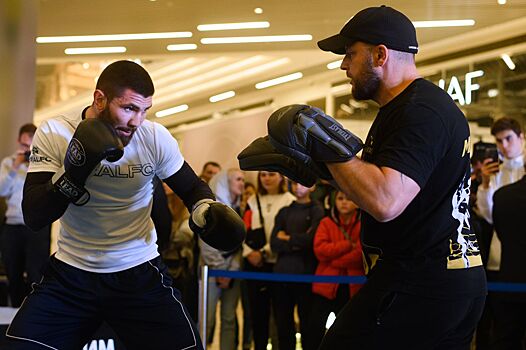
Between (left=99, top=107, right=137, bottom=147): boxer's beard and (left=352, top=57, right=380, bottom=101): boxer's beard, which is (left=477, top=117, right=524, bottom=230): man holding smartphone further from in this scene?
(left=99, top=107, right=137, bottom=147): boxer's beard

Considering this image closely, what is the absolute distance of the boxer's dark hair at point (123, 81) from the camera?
325 cm

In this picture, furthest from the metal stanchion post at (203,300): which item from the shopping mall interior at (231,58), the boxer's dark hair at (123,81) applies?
the shopping mall interior at (231,58)

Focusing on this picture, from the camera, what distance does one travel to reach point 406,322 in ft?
8.57

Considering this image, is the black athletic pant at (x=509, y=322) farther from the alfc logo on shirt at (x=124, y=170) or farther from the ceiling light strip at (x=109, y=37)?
the ceiling light strip at (x=109, y=37)

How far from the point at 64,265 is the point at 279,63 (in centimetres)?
676

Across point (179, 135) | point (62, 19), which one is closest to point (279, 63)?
point (179, 135)

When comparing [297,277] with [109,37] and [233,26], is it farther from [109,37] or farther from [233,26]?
[109,37]

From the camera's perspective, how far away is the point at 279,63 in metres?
9.77

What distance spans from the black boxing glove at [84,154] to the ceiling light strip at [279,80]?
6.85 meters

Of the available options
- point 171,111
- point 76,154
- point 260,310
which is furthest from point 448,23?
point 76,154

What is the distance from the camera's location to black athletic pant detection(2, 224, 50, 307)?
6805 mm

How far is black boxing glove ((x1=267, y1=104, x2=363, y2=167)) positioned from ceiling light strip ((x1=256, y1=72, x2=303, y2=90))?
7.16 metres

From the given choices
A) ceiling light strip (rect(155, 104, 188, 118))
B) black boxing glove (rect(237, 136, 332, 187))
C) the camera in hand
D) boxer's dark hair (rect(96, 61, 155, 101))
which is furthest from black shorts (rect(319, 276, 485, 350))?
ceiling light strip (rect(155, 104, 188, 118))

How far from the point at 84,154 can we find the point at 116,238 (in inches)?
22.5
